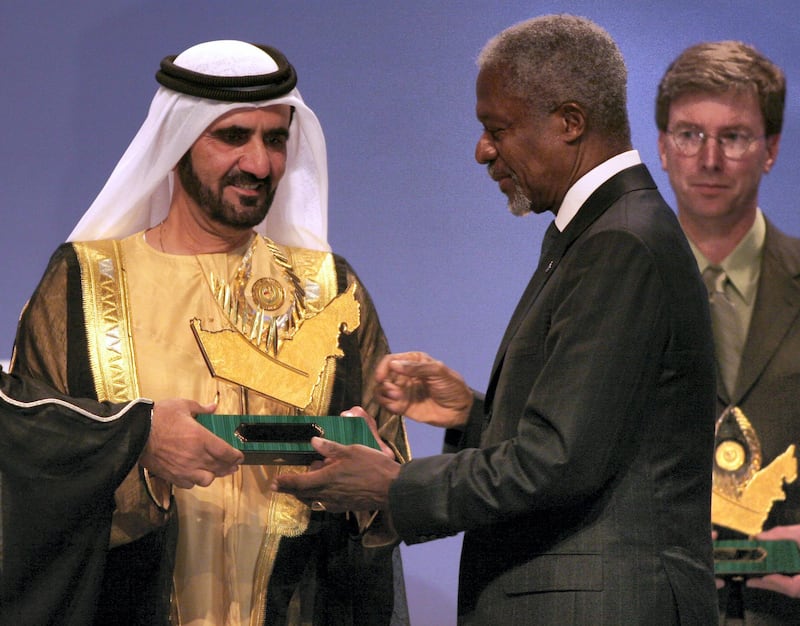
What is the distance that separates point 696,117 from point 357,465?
170 centimetres

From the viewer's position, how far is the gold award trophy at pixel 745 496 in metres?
3.31

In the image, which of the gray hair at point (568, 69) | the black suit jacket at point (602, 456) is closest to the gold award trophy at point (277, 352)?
the black suit jacket at point (602, 456)

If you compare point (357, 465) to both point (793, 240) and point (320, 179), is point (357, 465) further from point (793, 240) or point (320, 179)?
point (793, 240)

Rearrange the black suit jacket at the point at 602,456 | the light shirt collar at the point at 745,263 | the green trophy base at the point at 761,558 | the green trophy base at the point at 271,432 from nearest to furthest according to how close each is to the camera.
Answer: the black suit jacket at the point at 602,456 < the green trophy base at the point at 271,432 < the green trophy base at the point at 761,558 < the light shirt collar at the point at 745,263

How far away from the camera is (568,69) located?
2346 millimetres

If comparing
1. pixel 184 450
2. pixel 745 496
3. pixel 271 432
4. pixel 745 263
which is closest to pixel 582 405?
pixel 271 432

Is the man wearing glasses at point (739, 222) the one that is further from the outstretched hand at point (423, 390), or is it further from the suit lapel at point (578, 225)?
the suit lapel at point (578, 225)

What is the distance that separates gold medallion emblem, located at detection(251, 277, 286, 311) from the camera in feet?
10.2

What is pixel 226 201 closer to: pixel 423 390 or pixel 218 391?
pixel 218 391

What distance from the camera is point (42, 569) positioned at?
2717mm

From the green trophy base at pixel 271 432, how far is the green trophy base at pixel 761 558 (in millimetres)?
1177

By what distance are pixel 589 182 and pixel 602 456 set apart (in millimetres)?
497

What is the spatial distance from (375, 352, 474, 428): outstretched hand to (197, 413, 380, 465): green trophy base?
0.52 ft

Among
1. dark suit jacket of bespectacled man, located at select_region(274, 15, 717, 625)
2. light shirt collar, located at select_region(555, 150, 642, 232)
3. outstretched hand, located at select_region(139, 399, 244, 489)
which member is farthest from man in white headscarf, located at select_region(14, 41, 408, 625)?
light shirt collar, located at select_region(555, 150, 642, 232)
